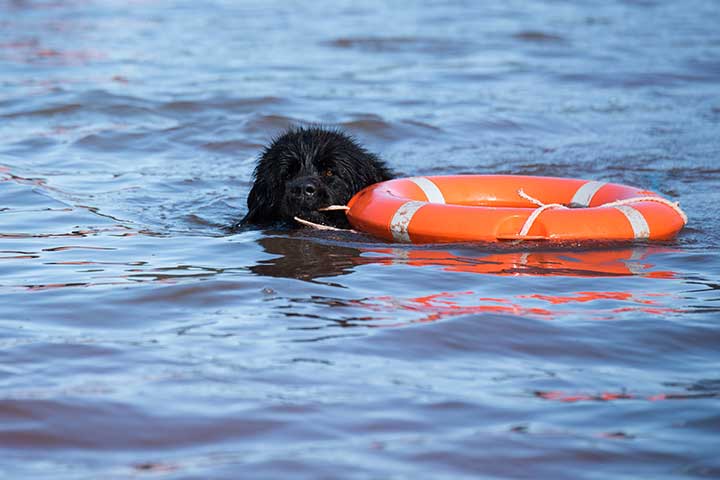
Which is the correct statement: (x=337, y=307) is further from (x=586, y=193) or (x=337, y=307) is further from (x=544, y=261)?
(x=586, y=193)

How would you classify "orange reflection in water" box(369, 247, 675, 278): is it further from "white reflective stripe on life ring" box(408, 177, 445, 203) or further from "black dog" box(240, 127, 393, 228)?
"white reflective stripe on life ring" box(408, 177, 445, 203)

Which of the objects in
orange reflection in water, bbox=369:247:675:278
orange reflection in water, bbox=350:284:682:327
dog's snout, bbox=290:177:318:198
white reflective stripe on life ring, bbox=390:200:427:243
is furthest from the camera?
dog's snout, bbox=290:177:318:198

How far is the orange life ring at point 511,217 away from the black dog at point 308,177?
0.16 metres

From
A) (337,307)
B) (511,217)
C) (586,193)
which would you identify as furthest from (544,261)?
(337,307)

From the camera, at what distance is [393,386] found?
12.4ft

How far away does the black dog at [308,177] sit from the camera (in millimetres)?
6160

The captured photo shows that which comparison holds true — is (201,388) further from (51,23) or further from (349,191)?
(51,23)

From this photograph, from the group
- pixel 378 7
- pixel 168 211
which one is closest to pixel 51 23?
pixel 378 7

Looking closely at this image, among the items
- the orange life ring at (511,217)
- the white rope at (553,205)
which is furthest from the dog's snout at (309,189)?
the white rope at (553,205)

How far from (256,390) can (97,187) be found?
4470 millimetres

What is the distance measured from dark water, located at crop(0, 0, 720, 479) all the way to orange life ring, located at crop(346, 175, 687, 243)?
4.2 inches

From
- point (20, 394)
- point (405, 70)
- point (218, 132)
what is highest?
point (405, 70)

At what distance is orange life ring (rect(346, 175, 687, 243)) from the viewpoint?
565 cm

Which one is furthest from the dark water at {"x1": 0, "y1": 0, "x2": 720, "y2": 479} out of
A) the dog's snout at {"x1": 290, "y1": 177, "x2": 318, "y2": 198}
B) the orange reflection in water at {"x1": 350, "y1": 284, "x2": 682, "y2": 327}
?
the dog's snout at {"x1": 290, "y1": 177, "x2": 318, "y2": 198}
